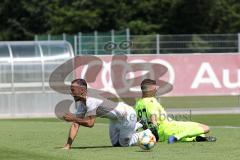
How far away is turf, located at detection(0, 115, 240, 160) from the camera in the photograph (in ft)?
45.4

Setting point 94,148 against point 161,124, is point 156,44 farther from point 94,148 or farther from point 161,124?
point 94,148

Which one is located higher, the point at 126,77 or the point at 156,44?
the point at 156,44

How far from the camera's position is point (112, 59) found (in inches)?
1448

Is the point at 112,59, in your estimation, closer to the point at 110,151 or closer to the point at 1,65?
the point at 1,65

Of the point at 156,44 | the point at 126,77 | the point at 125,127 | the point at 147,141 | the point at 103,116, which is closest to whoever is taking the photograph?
the point at 147,141

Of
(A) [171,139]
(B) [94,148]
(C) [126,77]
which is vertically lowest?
(B) [94,148]

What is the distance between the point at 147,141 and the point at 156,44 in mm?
24571

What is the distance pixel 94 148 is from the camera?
15750mm

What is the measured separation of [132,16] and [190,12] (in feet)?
16.8

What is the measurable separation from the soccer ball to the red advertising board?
2183 cm

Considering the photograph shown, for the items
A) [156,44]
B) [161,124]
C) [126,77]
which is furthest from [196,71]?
[161,124]

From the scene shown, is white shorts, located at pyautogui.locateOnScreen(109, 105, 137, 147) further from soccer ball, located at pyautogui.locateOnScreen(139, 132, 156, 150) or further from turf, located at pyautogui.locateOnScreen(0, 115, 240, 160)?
soccer ball, located at pyautogui.locateOnScreen(139, 132, 156, 150)

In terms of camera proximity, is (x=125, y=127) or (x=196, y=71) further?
(x=196, y=71)

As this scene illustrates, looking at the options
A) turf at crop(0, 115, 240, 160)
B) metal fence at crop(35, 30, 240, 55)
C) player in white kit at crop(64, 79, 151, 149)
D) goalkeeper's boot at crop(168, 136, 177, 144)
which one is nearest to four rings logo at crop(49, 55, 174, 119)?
metal fence at crop(35, 30, 240, 55)
